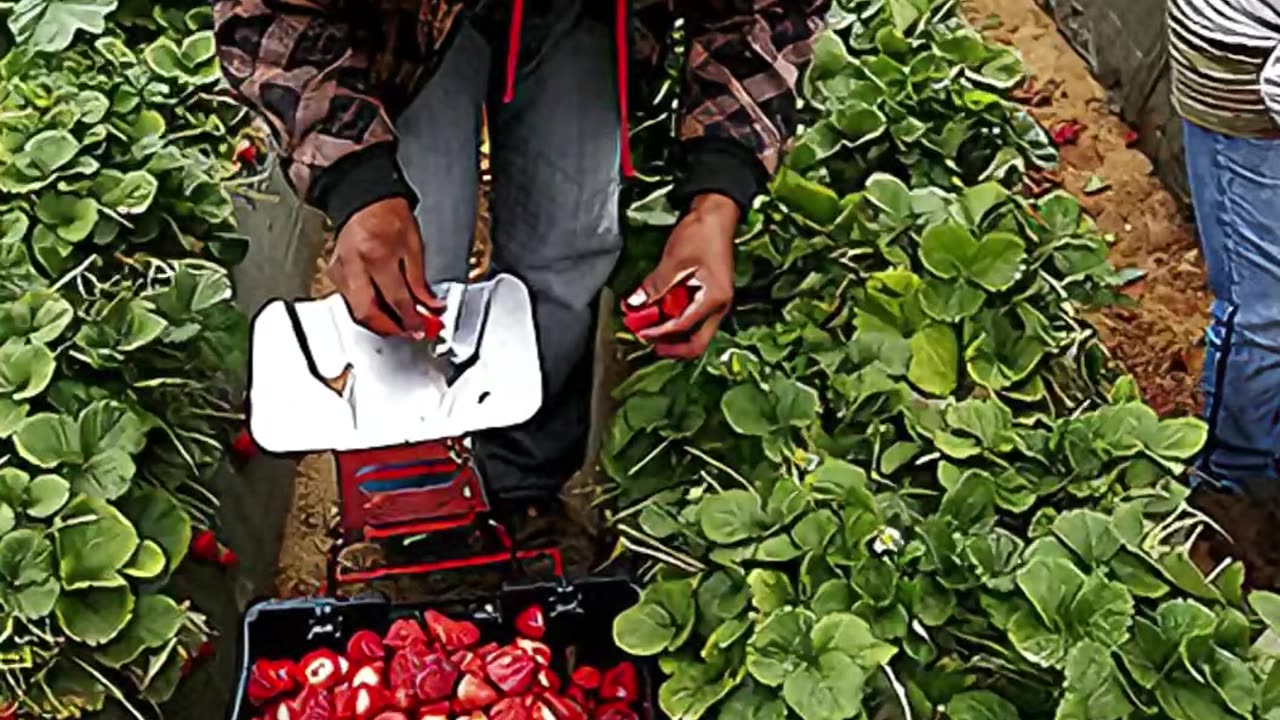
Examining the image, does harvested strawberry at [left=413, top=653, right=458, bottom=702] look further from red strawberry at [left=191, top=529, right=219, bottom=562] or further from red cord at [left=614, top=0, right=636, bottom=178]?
red cord at [left=614, top=0, right=636, bottom=178]

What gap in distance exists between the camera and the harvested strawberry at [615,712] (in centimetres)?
201

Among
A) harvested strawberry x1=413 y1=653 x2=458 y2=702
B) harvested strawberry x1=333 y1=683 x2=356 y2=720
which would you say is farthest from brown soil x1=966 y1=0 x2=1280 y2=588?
harvested strawberry x1=333 y1=683 x2=356 y2=720

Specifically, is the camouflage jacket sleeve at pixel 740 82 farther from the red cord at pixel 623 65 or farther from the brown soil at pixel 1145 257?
the brown soil at pixel 1145 257

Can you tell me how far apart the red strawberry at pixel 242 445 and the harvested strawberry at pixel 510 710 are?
69cm

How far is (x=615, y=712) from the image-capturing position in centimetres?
202

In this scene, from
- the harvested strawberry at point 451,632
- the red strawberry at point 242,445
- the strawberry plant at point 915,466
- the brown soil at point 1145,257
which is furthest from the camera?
the brown soil at point 1145,257

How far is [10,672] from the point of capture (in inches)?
73.9

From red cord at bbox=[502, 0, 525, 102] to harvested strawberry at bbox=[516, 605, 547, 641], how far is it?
67cm

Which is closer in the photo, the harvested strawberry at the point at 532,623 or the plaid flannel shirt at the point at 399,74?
the plaid flannel shirt at the point at 399,74

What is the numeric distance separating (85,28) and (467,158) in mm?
953

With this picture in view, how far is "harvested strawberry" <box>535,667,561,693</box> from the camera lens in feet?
6.71

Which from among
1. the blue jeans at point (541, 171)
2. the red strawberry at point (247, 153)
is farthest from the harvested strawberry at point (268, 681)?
the red strawberry at point (247, 153)

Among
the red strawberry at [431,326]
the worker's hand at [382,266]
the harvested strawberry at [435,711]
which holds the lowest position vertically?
the harvested strawberry at [435,711]

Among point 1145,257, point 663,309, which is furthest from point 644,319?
point 1145,257
